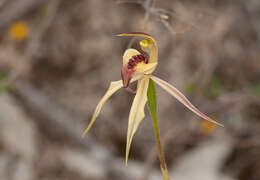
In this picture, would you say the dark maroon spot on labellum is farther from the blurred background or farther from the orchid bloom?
the blurred background

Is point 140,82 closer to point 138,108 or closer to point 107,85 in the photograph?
point 138,108

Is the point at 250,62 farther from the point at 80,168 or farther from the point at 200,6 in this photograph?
the point at 80,168

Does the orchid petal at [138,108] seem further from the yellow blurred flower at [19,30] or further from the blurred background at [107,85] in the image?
the yellow blurred flower at [19,30]

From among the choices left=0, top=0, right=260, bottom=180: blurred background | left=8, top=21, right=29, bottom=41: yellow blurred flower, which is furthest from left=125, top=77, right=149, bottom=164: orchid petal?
left=8, top=21, right=29, bottom=41: yellow blurred flower

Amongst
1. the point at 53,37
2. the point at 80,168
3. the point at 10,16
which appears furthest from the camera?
the point at 53,37

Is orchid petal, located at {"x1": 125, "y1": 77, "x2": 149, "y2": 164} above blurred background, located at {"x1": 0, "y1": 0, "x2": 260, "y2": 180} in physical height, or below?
above

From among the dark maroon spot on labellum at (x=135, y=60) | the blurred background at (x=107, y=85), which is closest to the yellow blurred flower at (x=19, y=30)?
the blurred background at (x=107, y=85)

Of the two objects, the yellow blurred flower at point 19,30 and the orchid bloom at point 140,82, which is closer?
the orchid bloom at point 140,82

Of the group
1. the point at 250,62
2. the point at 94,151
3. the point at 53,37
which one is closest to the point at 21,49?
the point at 53,37
